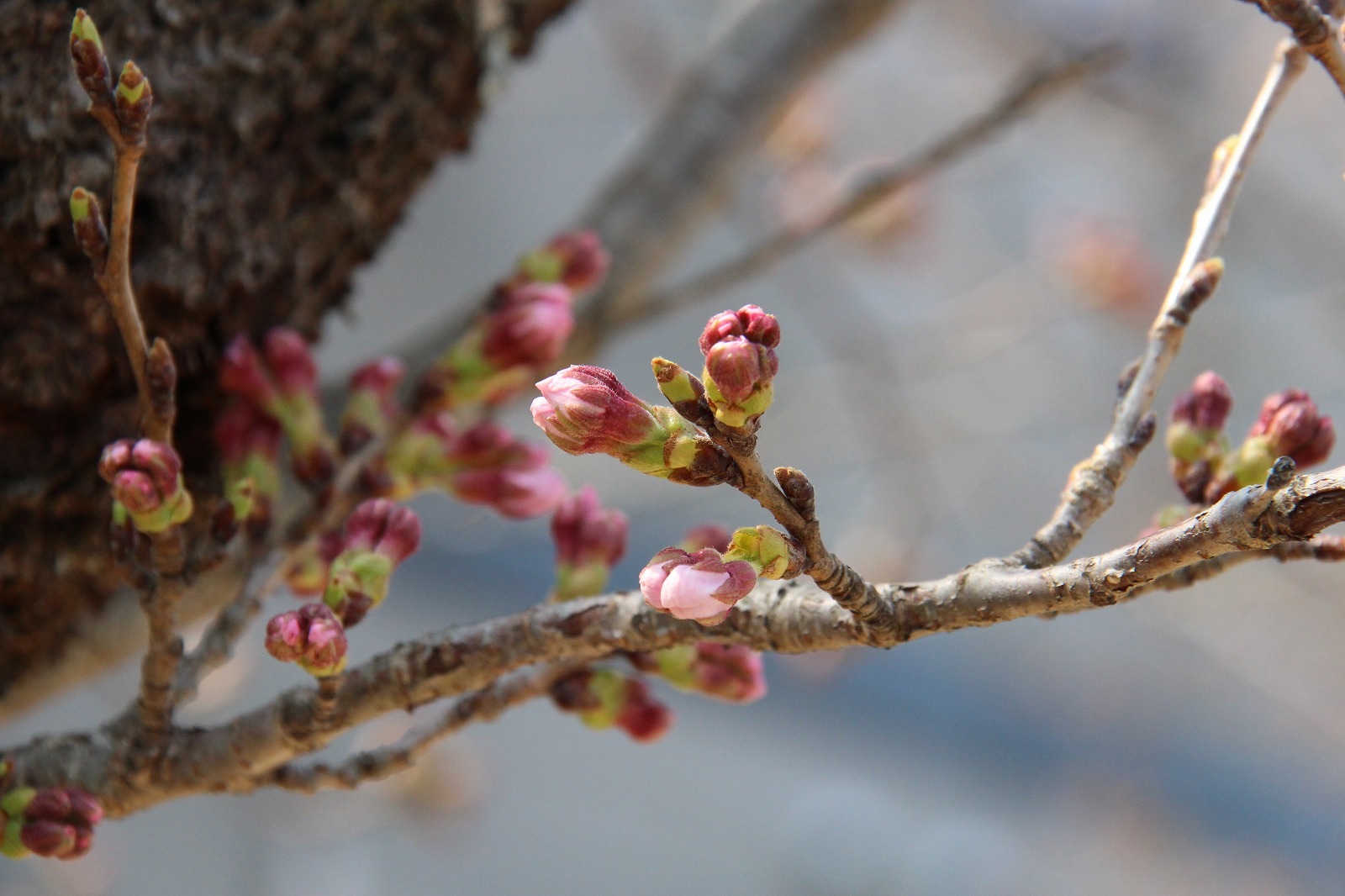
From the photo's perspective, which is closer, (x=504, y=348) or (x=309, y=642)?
(x=309, y=642)

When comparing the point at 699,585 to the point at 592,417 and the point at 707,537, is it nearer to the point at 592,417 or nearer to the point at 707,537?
the point at 592,417

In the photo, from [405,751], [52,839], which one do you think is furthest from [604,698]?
[52,839]

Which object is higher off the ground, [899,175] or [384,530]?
[899,175]

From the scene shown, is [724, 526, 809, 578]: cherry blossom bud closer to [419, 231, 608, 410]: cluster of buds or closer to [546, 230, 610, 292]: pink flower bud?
[419, 231, 608, 410]: cluster of buds

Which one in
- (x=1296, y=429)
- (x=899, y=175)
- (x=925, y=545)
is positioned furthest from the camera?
(x=925, y=545)

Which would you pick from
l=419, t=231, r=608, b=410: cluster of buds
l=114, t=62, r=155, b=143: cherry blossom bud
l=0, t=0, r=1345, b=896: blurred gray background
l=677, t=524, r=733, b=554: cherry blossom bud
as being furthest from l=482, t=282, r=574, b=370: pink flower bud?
l=0, t=0, r=1345, b=896: blurred gray background
